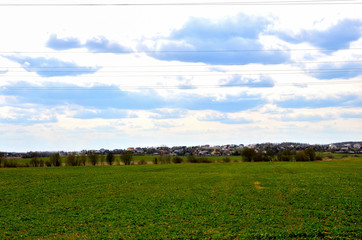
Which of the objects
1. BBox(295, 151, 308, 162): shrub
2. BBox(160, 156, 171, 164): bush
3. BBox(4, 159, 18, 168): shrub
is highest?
BBox(4, 159, 18, 168): shrub

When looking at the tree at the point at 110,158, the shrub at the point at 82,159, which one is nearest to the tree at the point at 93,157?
the shrub at the point at 82,159

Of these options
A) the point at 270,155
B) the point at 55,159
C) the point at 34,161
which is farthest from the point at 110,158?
A: the point at 270,155

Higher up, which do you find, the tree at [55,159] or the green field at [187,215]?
the tree at [55,159]

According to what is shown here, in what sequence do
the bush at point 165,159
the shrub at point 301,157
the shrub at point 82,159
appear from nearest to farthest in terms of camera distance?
the shrub at point 82,159
the bush at point 165,159
the shrub at point 301,157

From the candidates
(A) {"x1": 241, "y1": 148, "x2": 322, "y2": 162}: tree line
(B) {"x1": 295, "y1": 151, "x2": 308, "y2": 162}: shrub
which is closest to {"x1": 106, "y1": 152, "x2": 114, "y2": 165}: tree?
(A) {"x1": 241, "y1": 148, "x2": 322, "y2": 162}: tree line

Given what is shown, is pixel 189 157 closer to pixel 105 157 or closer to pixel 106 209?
pixel 105 157

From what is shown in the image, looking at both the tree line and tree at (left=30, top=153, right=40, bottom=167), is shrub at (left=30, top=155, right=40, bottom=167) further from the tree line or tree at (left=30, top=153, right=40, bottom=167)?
the tree line

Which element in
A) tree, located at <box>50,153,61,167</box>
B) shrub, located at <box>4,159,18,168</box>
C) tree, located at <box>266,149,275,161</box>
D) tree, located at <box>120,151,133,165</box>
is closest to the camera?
shrub, located at <box>4,159,18,168</box>

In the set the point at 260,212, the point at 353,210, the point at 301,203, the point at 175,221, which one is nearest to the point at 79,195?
the point at 175,221

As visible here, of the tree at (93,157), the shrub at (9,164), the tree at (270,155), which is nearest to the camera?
the shrub at (9,164)

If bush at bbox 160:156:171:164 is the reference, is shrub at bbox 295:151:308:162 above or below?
below

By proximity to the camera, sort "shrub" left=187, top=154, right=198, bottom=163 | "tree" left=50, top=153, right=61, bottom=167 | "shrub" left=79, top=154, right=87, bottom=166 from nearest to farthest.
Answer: "tree" left=50, top=153, right=61, bottom=167
"shrub" left=79, top=154, right=87, bottom=166
"shrub" left=187, top=154, right=198, bottom=163

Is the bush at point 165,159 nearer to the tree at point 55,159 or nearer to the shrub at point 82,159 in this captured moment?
the shrub at point 82,159

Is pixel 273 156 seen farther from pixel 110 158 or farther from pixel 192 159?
pixel 110 158
